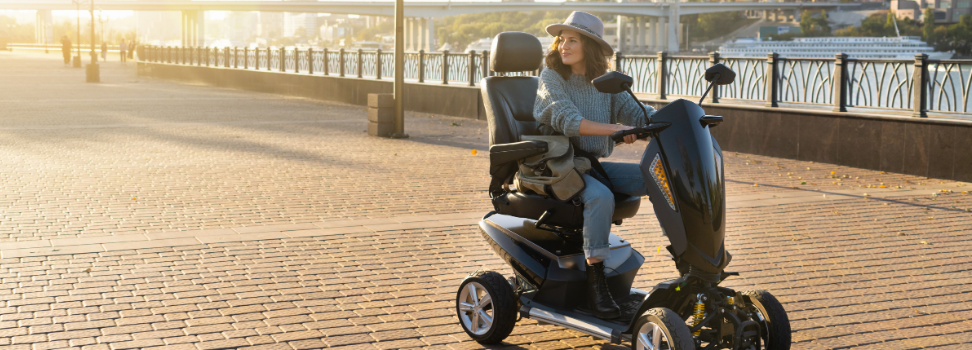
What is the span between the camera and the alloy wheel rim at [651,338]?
3.41 meters

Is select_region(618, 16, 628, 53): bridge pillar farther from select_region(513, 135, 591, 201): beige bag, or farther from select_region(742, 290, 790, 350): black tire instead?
select_region(742, 290, 790, 350): black tire

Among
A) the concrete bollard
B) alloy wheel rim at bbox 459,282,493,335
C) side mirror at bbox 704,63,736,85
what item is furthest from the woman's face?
the concrete bollard

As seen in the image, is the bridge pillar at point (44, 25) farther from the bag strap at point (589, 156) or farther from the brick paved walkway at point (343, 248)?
the bag strap at point (589, 156)

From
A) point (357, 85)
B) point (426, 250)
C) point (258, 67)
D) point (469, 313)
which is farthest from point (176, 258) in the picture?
point (258, 67)

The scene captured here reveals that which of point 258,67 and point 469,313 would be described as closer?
point 469,313

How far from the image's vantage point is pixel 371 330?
4.47m

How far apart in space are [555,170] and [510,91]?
58cm

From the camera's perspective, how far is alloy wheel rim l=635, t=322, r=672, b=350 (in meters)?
3.41

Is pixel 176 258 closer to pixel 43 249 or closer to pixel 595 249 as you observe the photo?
pixel 43 249

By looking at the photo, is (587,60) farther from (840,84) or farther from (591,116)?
(840,84)

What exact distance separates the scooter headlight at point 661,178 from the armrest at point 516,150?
1.92 ft

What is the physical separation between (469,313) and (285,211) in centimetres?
379

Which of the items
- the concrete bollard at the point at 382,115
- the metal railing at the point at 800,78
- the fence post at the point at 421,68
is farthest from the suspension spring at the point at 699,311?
the fence post at the point at 421,68

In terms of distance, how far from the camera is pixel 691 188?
341cm
